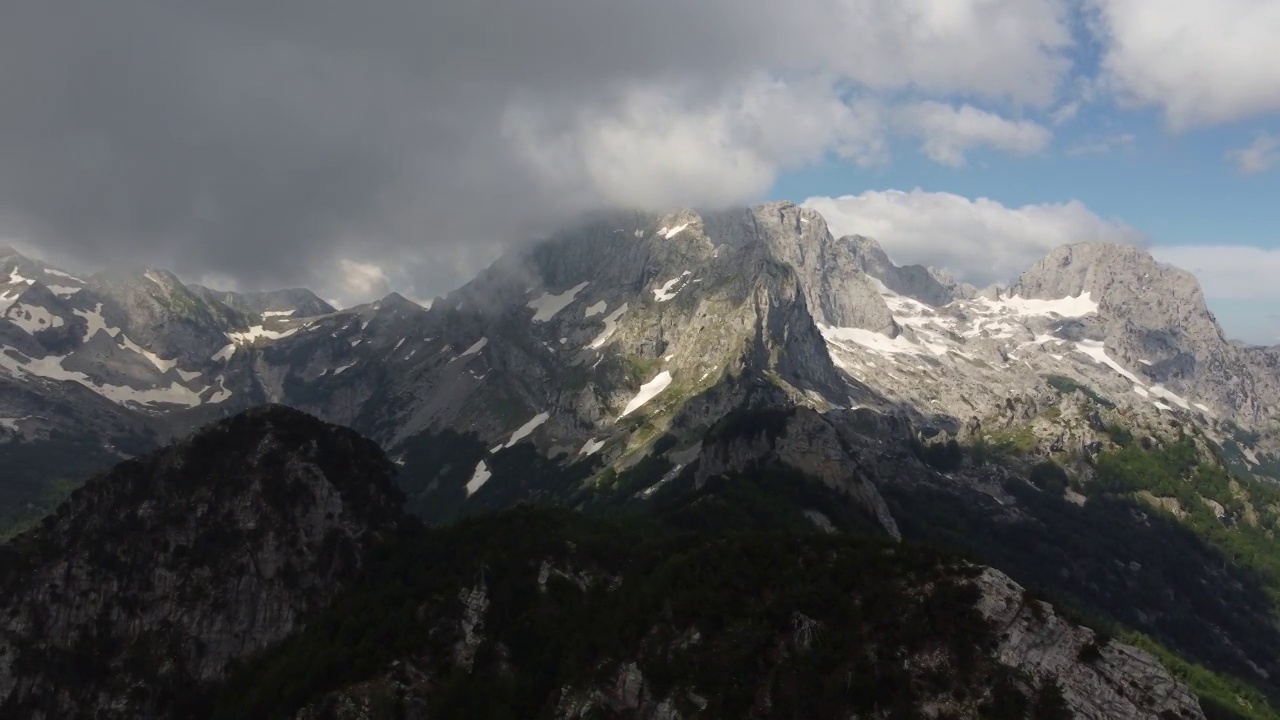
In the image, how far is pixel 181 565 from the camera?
443ft

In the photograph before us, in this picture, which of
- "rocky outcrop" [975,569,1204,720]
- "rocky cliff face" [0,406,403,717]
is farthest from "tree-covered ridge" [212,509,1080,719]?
"rocky cliff face" [0,406,403,717]

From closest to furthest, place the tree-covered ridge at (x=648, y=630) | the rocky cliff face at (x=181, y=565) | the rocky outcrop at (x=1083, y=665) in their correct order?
1. the rocky outcrop at (x=1083, y=665)
2. the tree-covered ridge at (x=648, y=630)
3. the rocky cliff face at (x=181, y=565)

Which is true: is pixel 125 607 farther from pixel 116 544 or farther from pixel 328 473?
pixel 328 473

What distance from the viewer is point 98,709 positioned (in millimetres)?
122625

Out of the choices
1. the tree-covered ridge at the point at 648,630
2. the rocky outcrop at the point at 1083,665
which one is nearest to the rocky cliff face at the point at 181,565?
the tree-covered ridge at the point at 648,630

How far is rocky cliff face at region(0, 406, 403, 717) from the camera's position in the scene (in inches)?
4946

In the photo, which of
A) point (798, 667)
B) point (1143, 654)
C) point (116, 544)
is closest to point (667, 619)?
point (798, 667)

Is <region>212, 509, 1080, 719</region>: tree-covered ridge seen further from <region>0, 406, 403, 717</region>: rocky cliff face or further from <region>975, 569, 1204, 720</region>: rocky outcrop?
<region>0, 406, 403, 717</region>: rocky cliff face

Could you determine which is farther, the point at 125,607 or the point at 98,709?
the point at 125,607

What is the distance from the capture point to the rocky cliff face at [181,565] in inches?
4946

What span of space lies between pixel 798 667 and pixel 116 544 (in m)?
108

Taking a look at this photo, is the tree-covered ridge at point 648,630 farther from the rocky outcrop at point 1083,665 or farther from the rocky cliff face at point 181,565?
the rocky cliff face at point 181,565

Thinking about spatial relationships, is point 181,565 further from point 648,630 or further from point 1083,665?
point 1083,665

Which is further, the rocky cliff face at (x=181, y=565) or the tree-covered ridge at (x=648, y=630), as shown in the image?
the rocky cliff face at (x=181, y=565)
